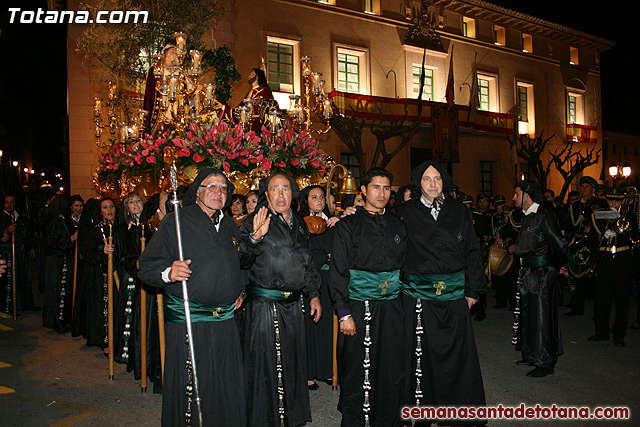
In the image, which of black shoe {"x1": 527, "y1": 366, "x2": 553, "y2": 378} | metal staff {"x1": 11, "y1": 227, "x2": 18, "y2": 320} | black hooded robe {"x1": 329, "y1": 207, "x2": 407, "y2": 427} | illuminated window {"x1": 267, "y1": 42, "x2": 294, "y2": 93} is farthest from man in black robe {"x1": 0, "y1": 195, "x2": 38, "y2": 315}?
illuminated window {"x1": 267, "y1": 42, "x2": 294, "y2": 93}

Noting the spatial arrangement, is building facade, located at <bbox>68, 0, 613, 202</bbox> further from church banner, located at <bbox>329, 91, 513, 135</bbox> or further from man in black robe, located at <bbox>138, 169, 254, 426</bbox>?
man in black robe, located at <bbox>138, 169, 254, 426</bbox>

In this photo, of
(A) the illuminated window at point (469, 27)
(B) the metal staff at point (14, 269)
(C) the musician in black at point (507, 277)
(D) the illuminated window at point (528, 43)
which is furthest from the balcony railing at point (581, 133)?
(B) the metal staff at point (14, 269)

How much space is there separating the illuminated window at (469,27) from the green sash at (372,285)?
23987mm

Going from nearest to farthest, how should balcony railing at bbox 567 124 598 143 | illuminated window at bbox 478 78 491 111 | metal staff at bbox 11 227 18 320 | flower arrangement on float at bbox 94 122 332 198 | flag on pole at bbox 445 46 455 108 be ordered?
flower arrangement on float at bbox 94 122 332 198 < metal staff at bbox 11 227 18 320 < flag on pole at bbox 445 46 455 108 < illuminated window at bbox 478 78 491 111 < balcony railing at bbox 567 124 598 143

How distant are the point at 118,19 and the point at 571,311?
45.6 feet

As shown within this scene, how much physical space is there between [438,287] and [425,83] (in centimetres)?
2083

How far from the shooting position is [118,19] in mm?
13461

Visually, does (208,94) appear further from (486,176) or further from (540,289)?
(486,176)

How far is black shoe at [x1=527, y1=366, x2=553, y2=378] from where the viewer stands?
548 cm

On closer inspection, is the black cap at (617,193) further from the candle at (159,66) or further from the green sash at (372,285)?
the candle at (159,66)

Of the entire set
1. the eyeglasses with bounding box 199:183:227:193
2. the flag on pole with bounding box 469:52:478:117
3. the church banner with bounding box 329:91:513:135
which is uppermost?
the flag on pole with bounding box 469:52:478:117

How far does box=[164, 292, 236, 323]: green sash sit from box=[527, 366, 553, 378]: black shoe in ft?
13.0

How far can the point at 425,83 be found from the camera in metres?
23.2

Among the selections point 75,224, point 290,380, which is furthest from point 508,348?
point 75,224
